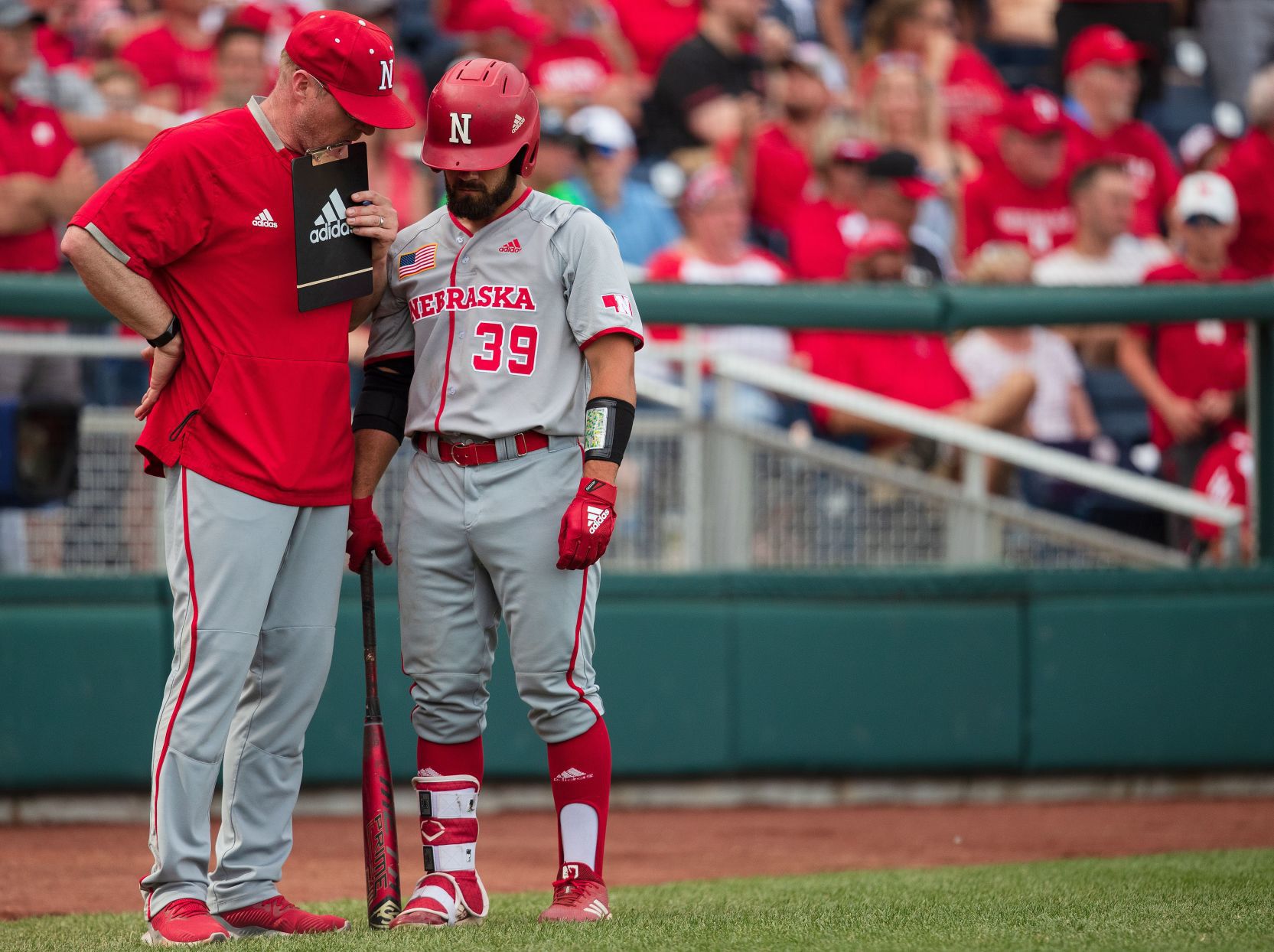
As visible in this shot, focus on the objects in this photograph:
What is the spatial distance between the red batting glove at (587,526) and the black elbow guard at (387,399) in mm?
572

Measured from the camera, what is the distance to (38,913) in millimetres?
4387

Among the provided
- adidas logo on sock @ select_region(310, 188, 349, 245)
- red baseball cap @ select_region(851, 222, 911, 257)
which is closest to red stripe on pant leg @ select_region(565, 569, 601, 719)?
adidas logo on sock @ select_region(310, 188, 349, 245)

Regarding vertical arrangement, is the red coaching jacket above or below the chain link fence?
above

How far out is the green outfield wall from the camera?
245 inches

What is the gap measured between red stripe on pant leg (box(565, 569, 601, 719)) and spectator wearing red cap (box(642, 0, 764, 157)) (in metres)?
6.45

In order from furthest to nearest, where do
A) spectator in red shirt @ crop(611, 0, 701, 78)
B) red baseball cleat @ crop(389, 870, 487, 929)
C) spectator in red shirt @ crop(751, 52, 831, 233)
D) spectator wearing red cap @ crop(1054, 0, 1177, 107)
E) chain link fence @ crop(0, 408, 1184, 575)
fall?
spectator wearing red cap @ crop(1054, 0, 1177, 107) → spectator in red shirt @ crop(611, 0, 701, 78) → spectator in red shirt @ crop(751, 52, 831, 233) → chain link fence @ crop(0, 408, 1184, 575) → red baseball cleat @ crop(389, 870, 487, 929)

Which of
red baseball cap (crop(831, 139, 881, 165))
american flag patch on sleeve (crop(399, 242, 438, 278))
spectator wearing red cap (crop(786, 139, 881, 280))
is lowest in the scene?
american flag patch on sleeve (crop(399, 242, 438, 278))

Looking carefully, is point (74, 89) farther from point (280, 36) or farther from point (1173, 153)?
point (1173, 153)

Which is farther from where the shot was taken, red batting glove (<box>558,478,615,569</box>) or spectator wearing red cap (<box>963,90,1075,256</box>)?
spectator wearing red cap (<box>963,90,1075,256</box>)

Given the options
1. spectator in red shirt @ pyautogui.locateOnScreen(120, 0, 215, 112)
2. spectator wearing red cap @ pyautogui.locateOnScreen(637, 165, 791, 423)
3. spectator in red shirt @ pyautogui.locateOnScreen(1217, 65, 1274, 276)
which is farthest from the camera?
spectator in red shirt @ pyautogui.locateOnScreen(1217, 65, 1274, 276)

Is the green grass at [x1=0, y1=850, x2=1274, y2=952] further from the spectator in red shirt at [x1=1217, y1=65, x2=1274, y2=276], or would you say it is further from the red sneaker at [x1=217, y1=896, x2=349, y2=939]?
the spectator in red shirt at [x1=1217, y1=65, x2=1274, y2=276]

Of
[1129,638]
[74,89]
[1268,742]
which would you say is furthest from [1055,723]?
[74,89]

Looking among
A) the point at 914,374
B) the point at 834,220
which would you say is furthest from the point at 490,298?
the point at 834,220

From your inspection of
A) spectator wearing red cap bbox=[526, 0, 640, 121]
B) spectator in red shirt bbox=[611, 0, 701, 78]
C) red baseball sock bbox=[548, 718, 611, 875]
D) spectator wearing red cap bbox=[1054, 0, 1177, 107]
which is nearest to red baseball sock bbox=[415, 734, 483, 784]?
red baseball sock bbox=[548, 718, 611, 875]
